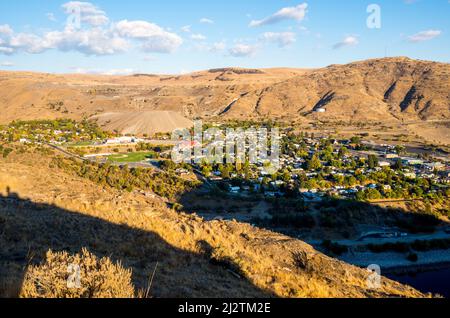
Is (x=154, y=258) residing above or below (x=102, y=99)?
below

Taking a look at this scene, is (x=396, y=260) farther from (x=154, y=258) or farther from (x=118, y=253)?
(x=118, y=253)

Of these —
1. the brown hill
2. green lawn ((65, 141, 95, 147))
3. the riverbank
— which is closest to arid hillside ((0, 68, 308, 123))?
the brown hill

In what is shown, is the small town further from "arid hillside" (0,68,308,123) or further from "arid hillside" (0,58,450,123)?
"arid hillside" (0,58,450,123)

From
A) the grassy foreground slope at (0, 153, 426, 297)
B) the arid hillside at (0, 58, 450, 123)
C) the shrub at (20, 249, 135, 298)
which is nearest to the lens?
the shrub at (20, 249, 135, 298)

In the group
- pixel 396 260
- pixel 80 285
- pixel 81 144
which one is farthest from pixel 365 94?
pixel 80 285

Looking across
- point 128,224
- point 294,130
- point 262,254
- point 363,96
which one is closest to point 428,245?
point 262,254
